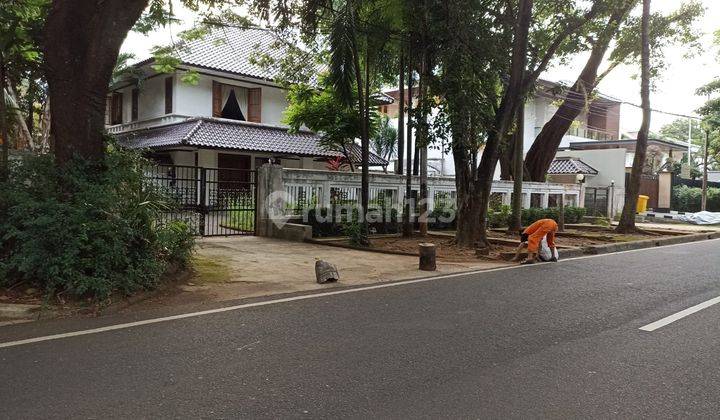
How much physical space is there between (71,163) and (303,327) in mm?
4037

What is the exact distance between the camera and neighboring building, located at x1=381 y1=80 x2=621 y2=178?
32688mm

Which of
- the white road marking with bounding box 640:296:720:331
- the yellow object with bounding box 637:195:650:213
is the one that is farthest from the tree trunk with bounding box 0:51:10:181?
the yellow object with bounding box 637:195:650:213

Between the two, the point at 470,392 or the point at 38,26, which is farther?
the point at 38,26

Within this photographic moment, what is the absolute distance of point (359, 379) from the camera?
13.5ft

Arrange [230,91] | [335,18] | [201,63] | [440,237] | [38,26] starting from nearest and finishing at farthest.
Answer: [38,26] < [335,18] < [440,237] < [201,63] < [230,91]

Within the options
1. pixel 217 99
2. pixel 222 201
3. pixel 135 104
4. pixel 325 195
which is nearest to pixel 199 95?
pixel 217 99

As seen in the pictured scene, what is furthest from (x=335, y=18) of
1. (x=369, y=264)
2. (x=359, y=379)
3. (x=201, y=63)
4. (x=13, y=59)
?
(x=201, y=63)

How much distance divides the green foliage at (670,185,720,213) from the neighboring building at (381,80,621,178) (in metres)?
7.19

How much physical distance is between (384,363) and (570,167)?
1079 inches

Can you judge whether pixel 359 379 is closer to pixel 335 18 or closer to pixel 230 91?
pixel 335 18

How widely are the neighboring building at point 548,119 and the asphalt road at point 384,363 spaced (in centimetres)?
1870

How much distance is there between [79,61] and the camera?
7.33 metres

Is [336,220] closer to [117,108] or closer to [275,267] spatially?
[275,267]

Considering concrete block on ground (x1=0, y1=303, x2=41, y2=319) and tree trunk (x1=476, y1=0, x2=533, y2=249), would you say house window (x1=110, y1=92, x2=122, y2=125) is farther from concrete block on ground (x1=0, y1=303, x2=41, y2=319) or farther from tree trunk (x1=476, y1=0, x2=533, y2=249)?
concrete block on ground (x1=0, y1=303, x2=41, y2=319)
